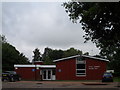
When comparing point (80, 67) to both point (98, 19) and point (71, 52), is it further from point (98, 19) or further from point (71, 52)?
point (71, 52)

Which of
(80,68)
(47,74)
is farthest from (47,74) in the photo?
(80,68)

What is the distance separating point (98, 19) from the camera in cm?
1728

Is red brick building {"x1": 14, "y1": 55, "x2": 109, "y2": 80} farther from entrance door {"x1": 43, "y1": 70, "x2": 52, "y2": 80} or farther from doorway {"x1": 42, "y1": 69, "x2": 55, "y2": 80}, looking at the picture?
entrance door {"x1": 43, "y1": 70, "x2": 52, "y2": 80}

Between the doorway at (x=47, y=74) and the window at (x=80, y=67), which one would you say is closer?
the window at (x=80, y=67)

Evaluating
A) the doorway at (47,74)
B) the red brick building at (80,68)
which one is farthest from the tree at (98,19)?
the doorway at (47,74)

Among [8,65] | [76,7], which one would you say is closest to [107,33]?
[76,7]

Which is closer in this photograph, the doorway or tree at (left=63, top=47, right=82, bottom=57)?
the doorway

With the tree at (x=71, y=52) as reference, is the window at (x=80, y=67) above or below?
below

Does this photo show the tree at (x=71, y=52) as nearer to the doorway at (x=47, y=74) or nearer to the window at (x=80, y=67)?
the doorway at (x=47, y=74)

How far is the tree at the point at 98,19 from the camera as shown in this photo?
Result: 15.0 m

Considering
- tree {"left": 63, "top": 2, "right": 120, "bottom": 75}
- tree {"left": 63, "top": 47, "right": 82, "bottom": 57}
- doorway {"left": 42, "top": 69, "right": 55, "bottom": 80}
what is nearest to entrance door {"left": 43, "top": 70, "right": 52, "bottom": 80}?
doorway {"left": 42, "top": 69, "right": 55, "bottom": 80}

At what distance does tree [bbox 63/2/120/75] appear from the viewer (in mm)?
15023

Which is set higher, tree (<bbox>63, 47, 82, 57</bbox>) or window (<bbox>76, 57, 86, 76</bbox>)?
tree (<bbox>63, 47, 82, 57</bbox>)

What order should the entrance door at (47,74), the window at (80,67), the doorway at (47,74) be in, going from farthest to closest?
the entrance door at (47,74) < the doorway at (47,74) < the window at (80,67)
